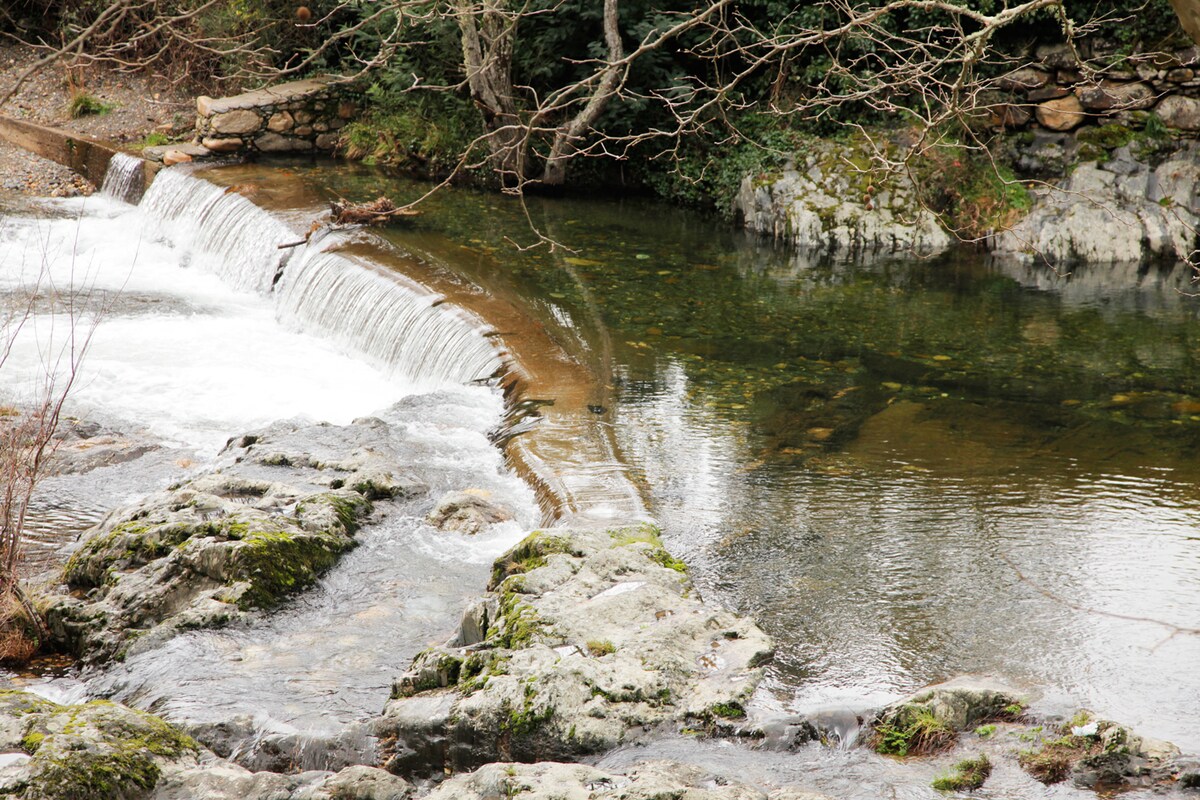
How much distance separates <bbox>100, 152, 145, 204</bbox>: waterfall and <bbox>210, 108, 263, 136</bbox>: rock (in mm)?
1114

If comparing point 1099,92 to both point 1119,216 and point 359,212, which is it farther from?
point 359,212

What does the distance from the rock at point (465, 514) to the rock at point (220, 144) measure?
10.4 metres

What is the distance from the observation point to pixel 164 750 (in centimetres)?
370

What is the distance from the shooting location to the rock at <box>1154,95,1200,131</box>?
476 inches

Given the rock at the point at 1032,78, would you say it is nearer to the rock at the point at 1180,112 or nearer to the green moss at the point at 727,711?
the rock at the point at 1180,112

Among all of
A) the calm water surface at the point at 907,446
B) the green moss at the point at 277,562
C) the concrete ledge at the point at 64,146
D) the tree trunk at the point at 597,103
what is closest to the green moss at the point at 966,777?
the calm water surface at the point at 907,446

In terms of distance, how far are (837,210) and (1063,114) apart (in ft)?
9.58

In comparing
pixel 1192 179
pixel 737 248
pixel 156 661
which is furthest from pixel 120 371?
pixel 1192 179

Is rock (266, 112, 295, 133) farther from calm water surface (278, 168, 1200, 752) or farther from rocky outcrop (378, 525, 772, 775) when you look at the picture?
rocky outcrop (378, 525, 772, 775)

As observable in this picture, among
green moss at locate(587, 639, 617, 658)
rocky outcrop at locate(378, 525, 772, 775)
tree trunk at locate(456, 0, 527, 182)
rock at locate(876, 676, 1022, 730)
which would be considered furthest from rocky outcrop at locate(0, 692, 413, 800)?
tree trunk at locate(456, 0, 527, 182)

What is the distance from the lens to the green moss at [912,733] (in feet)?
12.4

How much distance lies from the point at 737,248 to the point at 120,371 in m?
6.50

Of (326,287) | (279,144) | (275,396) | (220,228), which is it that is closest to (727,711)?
(275,396)

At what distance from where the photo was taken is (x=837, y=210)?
1241 cm
